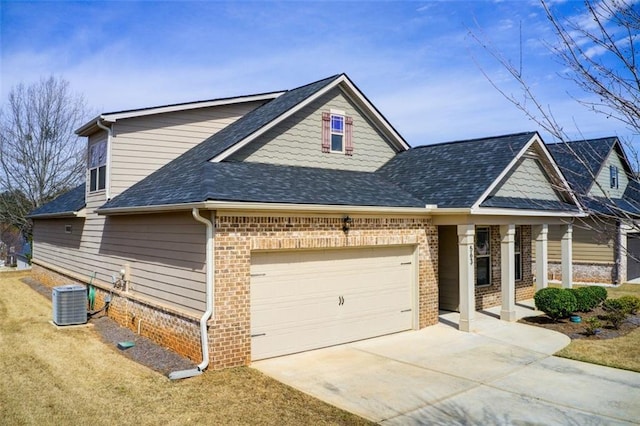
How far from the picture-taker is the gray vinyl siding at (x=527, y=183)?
1448 cm

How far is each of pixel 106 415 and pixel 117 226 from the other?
7.98 meters

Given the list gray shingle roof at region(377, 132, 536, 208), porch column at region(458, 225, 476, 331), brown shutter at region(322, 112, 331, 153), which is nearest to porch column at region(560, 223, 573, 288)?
gray shingle roof at region(377, 132, 536, 208)

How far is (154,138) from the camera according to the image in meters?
15.1

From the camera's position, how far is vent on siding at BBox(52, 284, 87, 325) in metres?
12.6

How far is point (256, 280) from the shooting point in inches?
384

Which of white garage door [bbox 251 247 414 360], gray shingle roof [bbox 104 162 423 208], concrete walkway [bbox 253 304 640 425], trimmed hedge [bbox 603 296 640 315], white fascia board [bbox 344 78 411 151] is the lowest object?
concrete walkway [bbox 253 304 640 425]

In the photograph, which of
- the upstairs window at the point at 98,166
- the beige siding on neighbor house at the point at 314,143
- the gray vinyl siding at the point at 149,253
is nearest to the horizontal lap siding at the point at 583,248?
the beige siding on neighbor house at the point at 314,143

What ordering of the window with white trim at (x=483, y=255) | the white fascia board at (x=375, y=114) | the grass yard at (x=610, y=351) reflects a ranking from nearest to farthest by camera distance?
the grass yard at (x=610, y=351)
the white fascia board at (x=375, y=114)
the window with white trim at (x=483, y=255)

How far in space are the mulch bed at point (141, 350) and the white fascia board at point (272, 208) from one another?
2986 millimetres

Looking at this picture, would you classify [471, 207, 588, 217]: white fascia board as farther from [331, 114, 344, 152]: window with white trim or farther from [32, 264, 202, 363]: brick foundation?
[32, 264, 202, 363]: brick foundation

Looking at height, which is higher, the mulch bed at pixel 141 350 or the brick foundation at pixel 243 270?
the brick foundation at pixel 243 270

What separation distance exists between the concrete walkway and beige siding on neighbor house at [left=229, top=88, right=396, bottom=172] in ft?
17.6

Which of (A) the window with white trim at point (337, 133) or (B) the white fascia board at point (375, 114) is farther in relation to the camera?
(B) the white fascia board at point (375, 114)

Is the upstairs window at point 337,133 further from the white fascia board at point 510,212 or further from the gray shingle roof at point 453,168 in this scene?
the white fascia board at point 510,212
